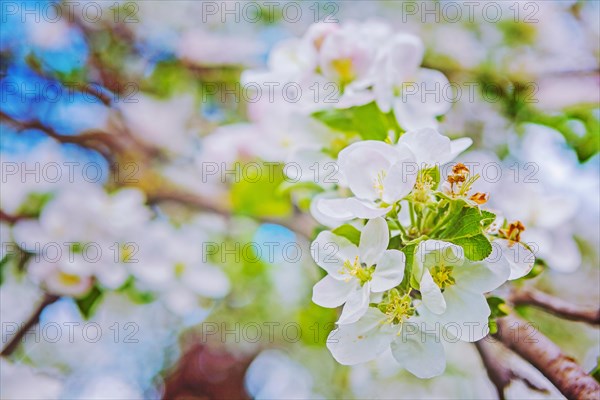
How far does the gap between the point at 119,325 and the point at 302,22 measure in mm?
1149

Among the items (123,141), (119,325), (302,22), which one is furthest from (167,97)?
(119,325)

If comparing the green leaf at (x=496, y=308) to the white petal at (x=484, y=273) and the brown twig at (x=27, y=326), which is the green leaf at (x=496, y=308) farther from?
the brown twig at (x=27, y=326)

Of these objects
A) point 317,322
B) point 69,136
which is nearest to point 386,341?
point 317,322

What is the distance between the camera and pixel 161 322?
163 cm

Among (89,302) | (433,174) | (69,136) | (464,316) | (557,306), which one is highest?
(433,174)

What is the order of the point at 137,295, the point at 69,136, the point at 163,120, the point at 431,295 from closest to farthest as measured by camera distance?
the point at 431,295, the point at 137,295, the point at 69,136, the point at 163,120

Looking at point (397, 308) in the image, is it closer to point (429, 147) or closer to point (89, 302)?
point (429, 147)

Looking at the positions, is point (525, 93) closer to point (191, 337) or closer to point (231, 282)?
point (231, 282)

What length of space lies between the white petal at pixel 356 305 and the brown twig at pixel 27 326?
716mm

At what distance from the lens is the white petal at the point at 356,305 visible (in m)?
0.52

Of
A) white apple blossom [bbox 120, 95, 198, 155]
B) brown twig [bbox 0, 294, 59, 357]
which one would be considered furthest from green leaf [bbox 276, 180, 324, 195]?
white apple blossom [bbox 120, 95, 198, 155]

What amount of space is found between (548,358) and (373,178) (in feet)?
0.96

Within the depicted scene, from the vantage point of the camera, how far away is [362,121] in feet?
2.39

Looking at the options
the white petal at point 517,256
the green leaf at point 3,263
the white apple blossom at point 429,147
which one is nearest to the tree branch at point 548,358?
the white petal at point 517,256
